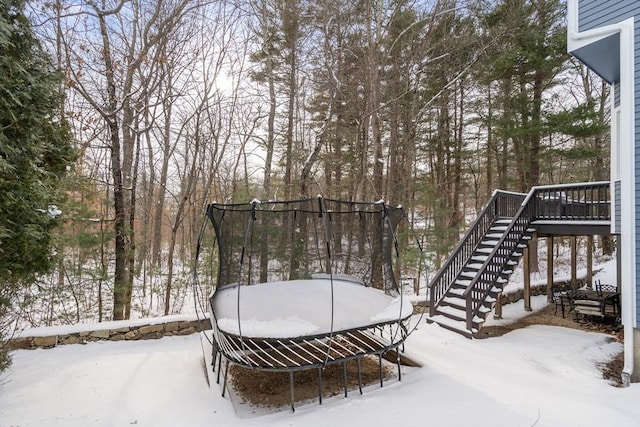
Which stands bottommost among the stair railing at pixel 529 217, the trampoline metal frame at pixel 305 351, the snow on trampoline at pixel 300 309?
the trampoline metal frame at pixel 305 351

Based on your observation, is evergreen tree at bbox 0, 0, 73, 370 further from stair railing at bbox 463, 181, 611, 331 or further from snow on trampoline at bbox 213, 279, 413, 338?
stair railing at bbox 463, 181, 611, 331

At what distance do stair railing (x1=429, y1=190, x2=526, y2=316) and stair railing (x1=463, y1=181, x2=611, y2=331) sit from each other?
66 centimetres

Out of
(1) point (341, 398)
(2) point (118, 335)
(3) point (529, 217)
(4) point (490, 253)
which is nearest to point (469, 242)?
(4) point (490, 253)

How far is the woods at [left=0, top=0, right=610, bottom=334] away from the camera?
682cm

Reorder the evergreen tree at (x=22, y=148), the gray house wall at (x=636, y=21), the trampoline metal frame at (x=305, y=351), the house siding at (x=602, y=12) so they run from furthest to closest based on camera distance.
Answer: the house siding at (x=602, y=12) < the gray house wall at (x=636, y=21) < the trampoline metal frame at (x=305, y=351) < the evergreen tree at (x=22, y=148)

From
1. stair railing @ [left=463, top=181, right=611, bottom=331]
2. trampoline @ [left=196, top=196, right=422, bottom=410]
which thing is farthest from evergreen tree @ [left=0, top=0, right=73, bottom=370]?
stair railing @ [left=463, top=181, right=611, bottom=331]

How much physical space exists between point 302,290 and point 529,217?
227 inches

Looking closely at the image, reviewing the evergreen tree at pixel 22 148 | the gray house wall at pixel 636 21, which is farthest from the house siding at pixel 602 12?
the evergreen tree at pixel 22 148

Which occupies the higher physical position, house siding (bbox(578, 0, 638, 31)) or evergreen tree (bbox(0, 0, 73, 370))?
house siding (bbox(578, 0, 638, 31))

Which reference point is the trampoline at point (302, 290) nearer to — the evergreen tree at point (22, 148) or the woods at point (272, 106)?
the evergreen tree at point (22, 148)

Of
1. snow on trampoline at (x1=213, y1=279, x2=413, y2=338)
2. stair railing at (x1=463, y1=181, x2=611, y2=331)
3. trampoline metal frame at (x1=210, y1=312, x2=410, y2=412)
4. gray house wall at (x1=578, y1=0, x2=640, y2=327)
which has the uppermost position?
gray house wall at (x1=578, y1=0, x2=640, y2=327)

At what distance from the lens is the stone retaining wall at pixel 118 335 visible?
4.75 m

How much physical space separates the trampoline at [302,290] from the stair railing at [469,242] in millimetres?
1530

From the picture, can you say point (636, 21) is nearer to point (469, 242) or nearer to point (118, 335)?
point (469, 242)
